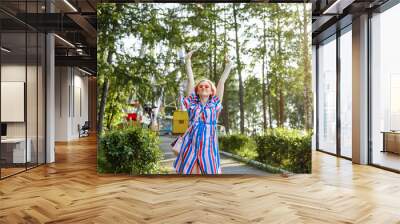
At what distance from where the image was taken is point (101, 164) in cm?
689

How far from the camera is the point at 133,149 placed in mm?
6801

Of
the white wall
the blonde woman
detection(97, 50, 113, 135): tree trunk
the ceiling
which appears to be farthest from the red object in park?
the white wall

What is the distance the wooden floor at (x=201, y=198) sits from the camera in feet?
13.8

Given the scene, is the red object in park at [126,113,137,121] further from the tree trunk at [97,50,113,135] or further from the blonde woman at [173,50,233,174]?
the blonde woman at [173,50,233,174]

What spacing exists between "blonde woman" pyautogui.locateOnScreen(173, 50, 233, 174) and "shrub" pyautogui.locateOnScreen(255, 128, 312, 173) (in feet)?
2.49

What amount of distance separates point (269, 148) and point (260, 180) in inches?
23.5

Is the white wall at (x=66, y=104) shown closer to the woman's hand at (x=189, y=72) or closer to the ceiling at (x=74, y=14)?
the ceiling at (x=74, y=14)

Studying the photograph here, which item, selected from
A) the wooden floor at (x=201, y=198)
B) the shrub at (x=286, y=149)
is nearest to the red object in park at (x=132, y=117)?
the wooden floor at (x=201, y=198)

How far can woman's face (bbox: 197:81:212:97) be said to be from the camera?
6.70 metres

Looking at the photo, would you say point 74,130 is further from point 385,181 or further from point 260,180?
point 385,181

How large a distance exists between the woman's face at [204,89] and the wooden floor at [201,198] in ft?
4.52

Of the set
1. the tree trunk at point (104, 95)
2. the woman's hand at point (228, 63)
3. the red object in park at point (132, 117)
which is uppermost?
the woman's hand at point (228, 63)

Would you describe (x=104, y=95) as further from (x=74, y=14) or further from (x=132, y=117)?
(x=74, y=14)

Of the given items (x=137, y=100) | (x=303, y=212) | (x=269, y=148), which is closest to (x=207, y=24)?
(x=137, y=100)
